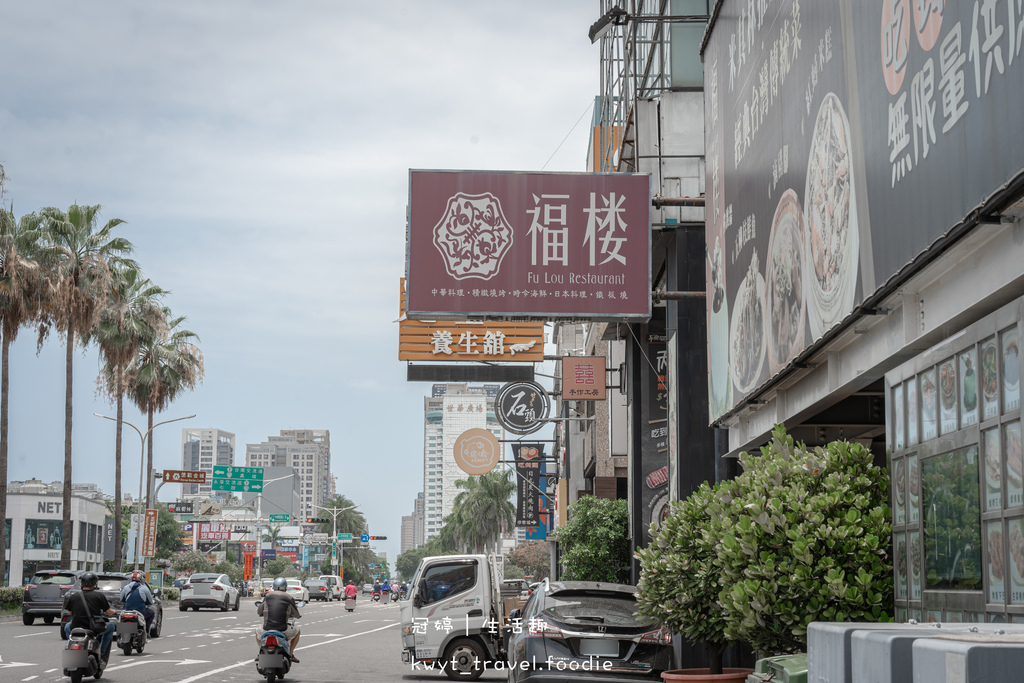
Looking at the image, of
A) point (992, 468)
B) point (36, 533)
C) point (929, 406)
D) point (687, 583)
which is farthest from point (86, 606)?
point (36, 533)

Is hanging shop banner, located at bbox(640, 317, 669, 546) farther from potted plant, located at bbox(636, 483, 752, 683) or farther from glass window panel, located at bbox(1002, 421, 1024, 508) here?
glass window panel, located at bbox(1002, 421, 1024, 508)

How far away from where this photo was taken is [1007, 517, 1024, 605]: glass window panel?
597 centimetres

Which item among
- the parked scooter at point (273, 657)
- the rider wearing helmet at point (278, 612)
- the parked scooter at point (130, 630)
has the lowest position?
the parked scooter at point (130, 630)

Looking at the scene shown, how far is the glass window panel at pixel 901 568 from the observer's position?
7590mm

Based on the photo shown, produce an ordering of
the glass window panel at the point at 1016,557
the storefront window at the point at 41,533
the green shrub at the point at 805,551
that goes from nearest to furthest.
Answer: the glass window panel at the point at 1016,557 < the green shrub at the point at 805,551 < the storefront window at the point at 41,533

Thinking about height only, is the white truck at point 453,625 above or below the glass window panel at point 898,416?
below

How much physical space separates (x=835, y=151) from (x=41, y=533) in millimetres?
88288

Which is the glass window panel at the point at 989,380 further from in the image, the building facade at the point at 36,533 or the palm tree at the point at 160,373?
the building facade at the point at 36,533

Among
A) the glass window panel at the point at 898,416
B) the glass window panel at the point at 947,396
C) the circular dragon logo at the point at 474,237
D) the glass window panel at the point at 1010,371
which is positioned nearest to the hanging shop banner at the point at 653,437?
the circular dragon logo at the point at 474,237

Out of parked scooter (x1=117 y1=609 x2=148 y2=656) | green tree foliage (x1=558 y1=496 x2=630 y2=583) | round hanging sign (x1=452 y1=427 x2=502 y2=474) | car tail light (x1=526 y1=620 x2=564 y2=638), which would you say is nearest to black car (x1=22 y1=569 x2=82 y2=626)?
parked scooter (x1=117 y1=609 x2=148 y2=656)

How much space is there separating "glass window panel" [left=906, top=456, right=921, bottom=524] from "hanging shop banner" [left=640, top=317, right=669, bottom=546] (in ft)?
45.4

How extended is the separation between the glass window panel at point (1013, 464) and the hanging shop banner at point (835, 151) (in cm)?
133

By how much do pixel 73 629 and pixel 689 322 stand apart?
1057 centimetres

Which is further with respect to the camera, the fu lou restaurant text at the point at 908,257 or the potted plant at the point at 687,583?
the potted plant at the point at 687,583
